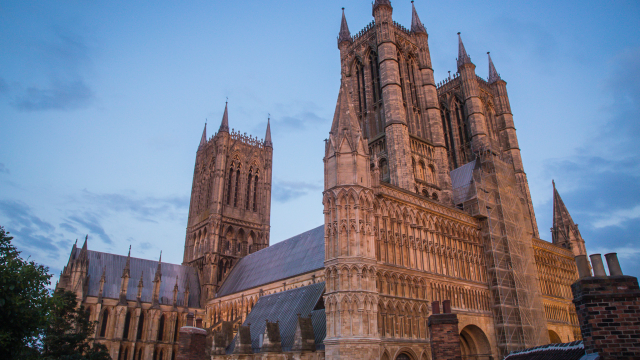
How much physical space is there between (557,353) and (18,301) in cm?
1477

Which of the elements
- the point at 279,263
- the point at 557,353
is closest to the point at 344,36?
the point at 279,263

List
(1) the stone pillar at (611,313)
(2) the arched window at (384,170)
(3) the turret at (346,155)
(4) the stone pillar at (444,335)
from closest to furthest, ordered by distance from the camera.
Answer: (1) the stone pillar at (611,313) → (4) the stone pillar at (444,335) → (3) the turret at (346,155) → (2) the arched window at (384,170)

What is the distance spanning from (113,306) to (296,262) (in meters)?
20.5

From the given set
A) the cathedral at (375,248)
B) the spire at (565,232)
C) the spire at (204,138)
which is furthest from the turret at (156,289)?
the spire at (565,232)

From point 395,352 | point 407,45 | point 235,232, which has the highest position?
point 407,45

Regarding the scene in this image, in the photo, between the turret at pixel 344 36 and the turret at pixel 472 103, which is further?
the turret at pixel 472 103

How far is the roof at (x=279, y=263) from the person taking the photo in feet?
125

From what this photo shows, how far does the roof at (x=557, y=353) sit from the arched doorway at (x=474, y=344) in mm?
18204

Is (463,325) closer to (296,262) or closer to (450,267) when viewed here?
(450,267)

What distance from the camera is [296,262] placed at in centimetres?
3959

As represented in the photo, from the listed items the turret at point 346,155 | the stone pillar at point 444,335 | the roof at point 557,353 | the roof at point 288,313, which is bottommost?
the roof at point 557,353

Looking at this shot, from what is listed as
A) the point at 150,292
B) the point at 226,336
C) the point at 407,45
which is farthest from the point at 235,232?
the point at 407,45

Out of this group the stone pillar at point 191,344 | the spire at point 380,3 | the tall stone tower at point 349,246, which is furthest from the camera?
the spire at point 380,3

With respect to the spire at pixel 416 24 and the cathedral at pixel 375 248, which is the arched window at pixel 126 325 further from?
the spire at pixel 416 24
